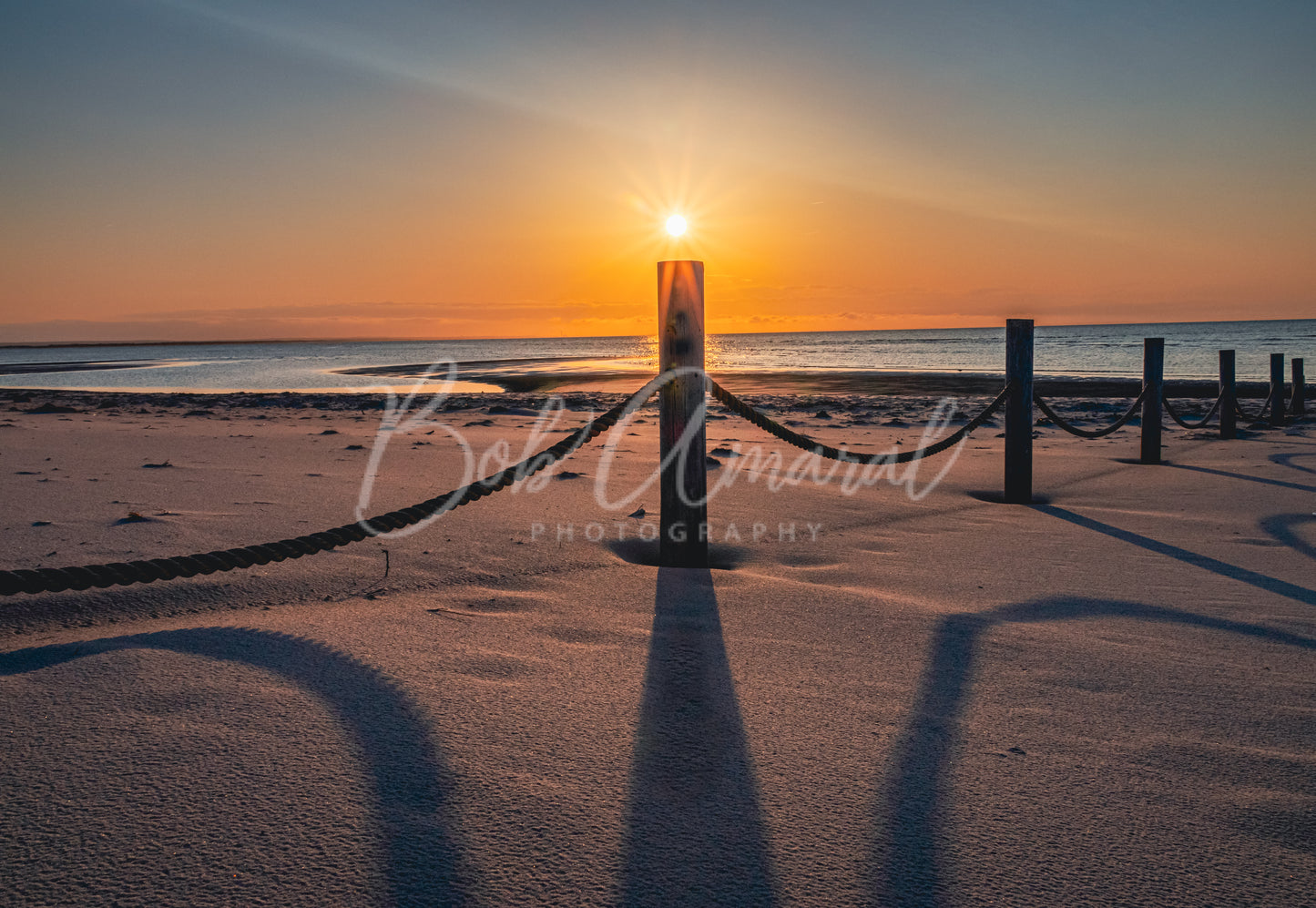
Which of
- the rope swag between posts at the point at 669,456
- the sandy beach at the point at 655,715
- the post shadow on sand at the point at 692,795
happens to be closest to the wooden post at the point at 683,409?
the rope swag between posts at the point at 669,456

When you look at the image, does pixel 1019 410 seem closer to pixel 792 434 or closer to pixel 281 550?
pixel 792 434

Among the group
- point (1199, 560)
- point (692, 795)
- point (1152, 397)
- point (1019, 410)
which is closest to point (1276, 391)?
point (1152, 397)

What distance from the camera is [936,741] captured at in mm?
2012

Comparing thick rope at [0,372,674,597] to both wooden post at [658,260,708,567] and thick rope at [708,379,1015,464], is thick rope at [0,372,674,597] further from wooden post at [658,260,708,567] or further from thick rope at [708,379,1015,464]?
thick rope at [708,379,1015,464]

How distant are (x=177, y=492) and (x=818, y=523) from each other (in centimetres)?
395

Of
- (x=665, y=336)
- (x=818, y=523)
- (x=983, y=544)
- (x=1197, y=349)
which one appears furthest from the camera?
(x=1197, y=349)

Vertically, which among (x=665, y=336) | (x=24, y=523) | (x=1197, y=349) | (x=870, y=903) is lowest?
(x=870, y=903)

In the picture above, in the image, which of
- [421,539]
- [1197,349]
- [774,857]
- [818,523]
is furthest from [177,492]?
[1197,349]

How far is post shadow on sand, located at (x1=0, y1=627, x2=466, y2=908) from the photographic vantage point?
1.48 m

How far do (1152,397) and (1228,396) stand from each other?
3080mm

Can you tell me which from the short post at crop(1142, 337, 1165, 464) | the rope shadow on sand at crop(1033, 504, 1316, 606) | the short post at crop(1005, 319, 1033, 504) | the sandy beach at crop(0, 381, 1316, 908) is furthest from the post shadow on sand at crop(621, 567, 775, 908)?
the short post at crop(1142, 337, 1165, 464)

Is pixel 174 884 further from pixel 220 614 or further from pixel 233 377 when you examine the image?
pixel 233 377

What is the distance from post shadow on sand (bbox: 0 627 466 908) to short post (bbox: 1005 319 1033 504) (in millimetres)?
4466

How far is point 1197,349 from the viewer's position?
160 ft
